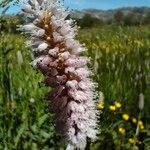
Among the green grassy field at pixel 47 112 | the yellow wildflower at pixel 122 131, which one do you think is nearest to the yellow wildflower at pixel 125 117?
the green grassy field at pixel 47 112

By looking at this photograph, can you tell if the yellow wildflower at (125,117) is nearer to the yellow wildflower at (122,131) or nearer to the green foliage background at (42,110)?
the green foliage background at (42,110)

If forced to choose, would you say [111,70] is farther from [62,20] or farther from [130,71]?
[62,20]

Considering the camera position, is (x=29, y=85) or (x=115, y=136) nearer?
(x=115, y=136)

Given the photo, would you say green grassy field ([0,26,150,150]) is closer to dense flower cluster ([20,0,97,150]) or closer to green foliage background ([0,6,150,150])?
green foliage background ([0,6,150,150])

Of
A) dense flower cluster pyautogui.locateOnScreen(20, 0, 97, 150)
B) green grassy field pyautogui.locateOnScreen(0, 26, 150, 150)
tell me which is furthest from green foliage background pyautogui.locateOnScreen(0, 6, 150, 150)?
dense flower cluster pyautogui.locateOnScreen(20, 0, 97, 150)

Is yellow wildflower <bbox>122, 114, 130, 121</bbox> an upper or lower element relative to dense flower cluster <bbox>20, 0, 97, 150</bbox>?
lower

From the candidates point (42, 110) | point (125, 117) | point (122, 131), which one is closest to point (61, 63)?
point (122, 131)

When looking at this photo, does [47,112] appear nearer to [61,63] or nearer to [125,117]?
[125,117]

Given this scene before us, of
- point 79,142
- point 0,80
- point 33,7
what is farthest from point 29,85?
point 33,7
